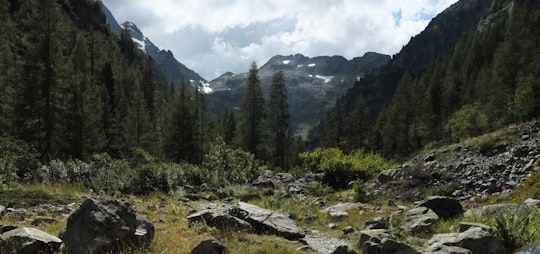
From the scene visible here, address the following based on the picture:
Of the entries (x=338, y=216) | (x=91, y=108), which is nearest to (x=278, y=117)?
(x=91, y=108)

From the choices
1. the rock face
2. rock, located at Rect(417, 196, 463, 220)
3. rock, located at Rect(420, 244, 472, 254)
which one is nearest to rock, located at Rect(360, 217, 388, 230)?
rock, located at Rect(417, 196, 463, 220)

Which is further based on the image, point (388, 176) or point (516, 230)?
point (388, 176)

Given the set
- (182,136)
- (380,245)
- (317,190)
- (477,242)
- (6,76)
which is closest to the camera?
(477,242)

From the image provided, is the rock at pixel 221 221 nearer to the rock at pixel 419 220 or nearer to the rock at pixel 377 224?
the rock at pixel 377 224

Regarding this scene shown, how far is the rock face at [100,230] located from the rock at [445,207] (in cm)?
758

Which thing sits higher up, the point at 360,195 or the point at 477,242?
the point at 477,242

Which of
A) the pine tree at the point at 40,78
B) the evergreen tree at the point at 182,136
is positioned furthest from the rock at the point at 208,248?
the evergreen tree at the point at 182,136

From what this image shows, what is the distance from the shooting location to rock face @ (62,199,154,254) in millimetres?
6543

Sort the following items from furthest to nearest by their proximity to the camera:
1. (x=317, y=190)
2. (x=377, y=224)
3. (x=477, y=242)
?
(x=317, y=190), (x=377, y=224), (x=477, y=242)

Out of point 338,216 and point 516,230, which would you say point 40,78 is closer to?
point 338,216

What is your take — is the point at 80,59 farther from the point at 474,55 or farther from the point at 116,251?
the point at 474,55

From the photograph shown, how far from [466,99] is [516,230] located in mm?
66975

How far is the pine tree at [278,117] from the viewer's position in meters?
50.6

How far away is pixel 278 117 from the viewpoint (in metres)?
50.8
